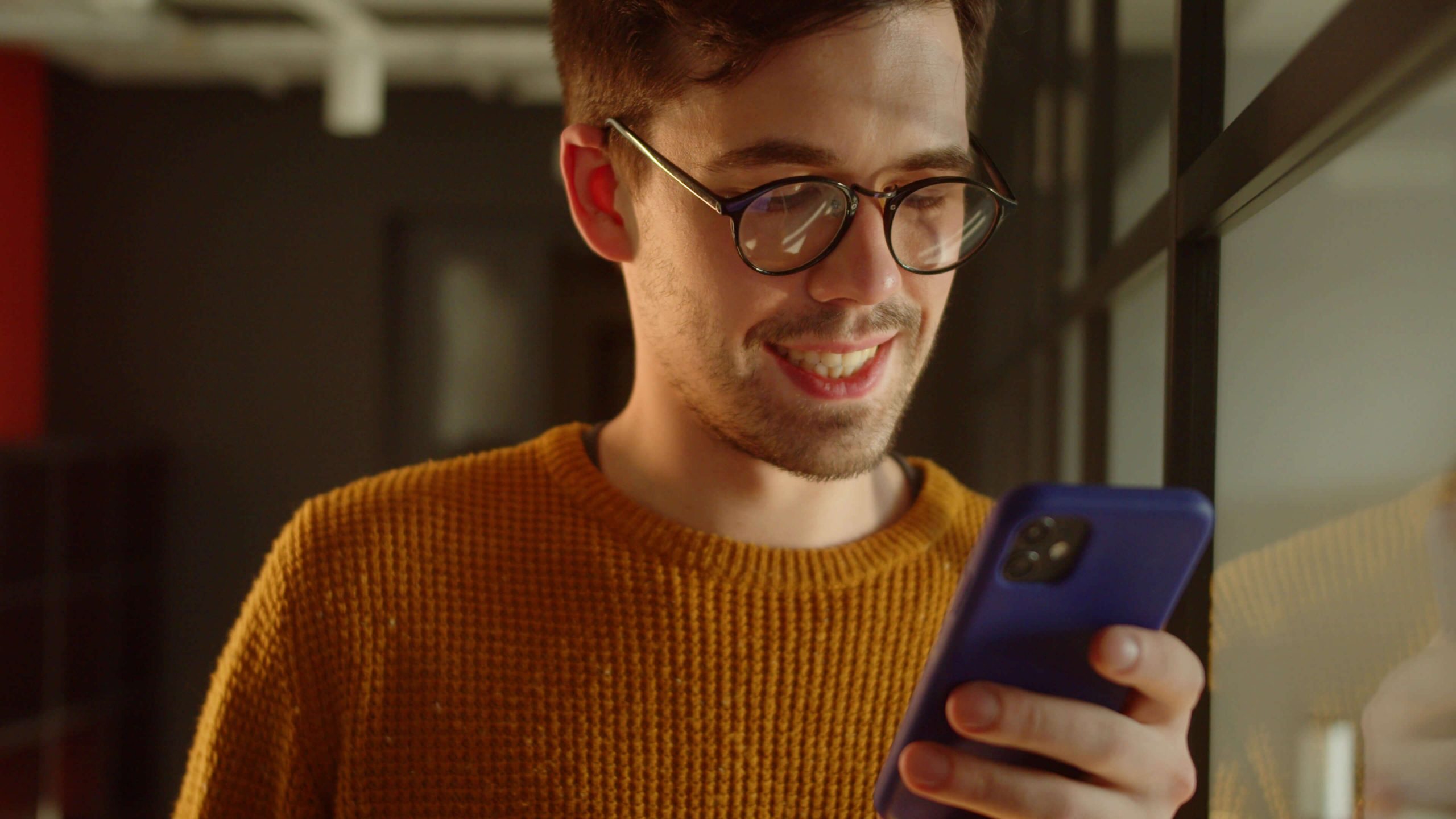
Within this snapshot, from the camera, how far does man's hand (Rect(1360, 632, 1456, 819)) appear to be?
0.46m

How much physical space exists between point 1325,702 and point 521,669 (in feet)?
2.11

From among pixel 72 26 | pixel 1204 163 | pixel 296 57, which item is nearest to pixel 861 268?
pixel 1204 163

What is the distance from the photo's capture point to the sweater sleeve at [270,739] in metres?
0.96

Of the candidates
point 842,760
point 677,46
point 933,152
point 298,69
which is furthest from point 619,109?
point 298,69

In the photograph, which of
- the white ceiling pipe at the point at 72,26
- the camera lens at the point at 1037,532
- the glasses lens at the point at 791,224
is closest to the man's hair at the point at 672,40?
the glasses lens at the point at 791,224

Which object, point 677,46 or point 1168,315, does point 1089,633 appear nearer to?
point 1168,315

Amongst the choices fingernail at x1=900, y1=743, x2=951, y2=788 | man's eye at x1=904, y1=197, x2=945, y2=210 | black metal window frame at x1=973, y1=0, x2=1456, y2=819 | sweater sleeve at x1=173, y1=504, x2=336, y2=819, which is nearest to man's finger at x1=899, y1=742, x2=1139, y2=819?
fingernail at x1=900, y1=743, x2=951, y2=788

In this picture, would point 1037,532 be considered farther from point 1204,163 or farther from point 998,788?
point 1204,163

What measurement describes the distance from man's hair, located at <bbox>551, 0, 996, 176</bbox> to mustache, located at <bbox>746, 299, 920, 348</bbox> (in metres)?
0.21

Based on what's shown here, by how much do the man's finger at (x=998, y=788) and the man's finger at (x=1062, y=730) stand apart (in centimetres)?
1

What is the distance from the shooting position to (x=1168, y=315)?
0.81 metres

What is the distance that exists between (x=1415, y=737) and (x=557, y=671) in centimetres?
68

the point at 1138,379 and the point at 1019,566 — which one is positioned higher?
the point at 1138,379

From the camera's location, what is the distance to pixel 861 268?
0.89 m
